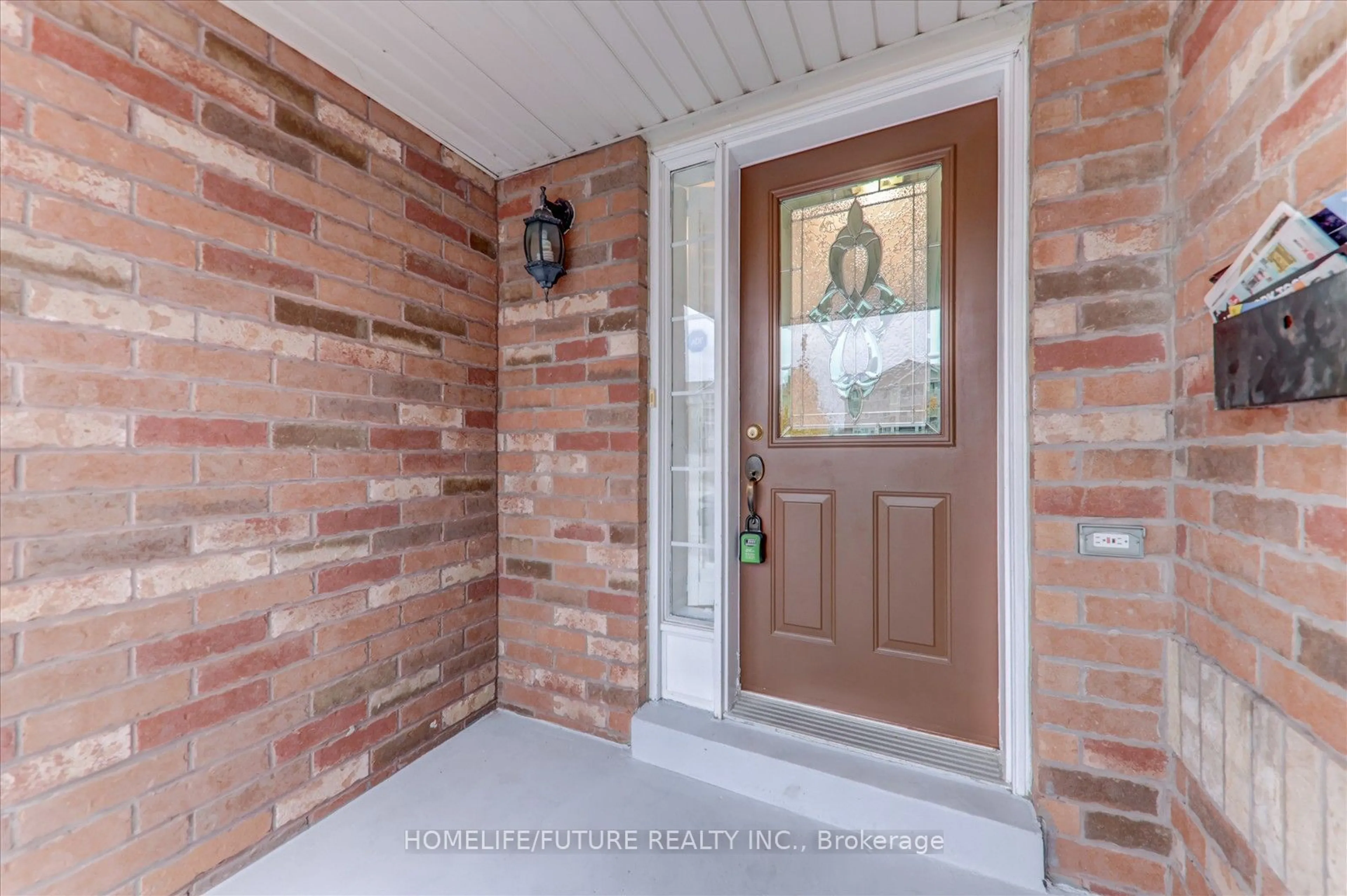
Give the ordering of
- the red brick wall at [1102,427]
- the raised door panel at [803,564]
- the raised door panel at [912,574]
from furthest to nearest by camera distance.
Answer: the raised door panel at [803,564] → the raised door panel at [912,574] → the red brick wall at [1102,427]

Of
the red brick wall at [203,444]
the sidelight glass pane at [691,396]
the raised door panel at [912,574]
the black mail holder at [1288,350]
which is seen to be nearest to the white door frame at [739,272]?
the sidelight glass pane at [691,396]

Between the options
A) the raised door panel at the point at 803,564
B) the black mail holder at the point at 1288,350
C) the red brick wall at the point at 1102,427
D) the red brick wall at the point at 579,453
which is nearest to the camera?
the black mail holder at the point at 1288,350

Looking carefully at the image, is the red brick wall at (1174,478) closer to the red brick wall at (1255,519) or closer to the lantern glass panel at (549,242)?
the red brick wall at (1255,519)

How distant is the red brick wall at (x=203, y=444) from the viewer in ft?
3.71

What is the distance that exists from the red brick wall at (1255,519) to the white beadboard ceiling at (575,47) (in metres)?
0.73

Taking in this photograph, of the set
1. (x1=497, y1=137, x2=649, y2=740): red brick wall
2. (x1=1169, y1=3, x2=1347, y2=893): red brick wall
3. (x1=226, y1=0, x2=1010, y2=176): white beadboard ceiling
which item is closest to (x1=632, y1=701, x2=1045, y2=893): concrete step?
(x1=497, y1=137, x2=649, y2=740): red brick wall

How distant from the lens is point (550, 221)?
2027 millimetres

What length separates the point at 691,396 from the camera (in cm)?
211

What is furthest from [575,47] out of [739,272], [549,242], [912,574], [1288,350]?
[912,574]

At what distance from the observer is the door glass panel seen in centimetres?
176

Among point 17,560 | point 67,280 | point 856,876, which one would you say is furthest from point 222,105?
point 856,876

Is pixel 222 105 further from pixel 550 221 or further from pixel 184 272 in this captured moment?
pixel 550 221

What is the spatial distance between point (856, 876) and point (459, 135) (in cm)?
281

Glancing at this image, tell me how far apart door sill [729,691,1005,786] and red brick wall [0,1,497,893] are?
4.16 ft
